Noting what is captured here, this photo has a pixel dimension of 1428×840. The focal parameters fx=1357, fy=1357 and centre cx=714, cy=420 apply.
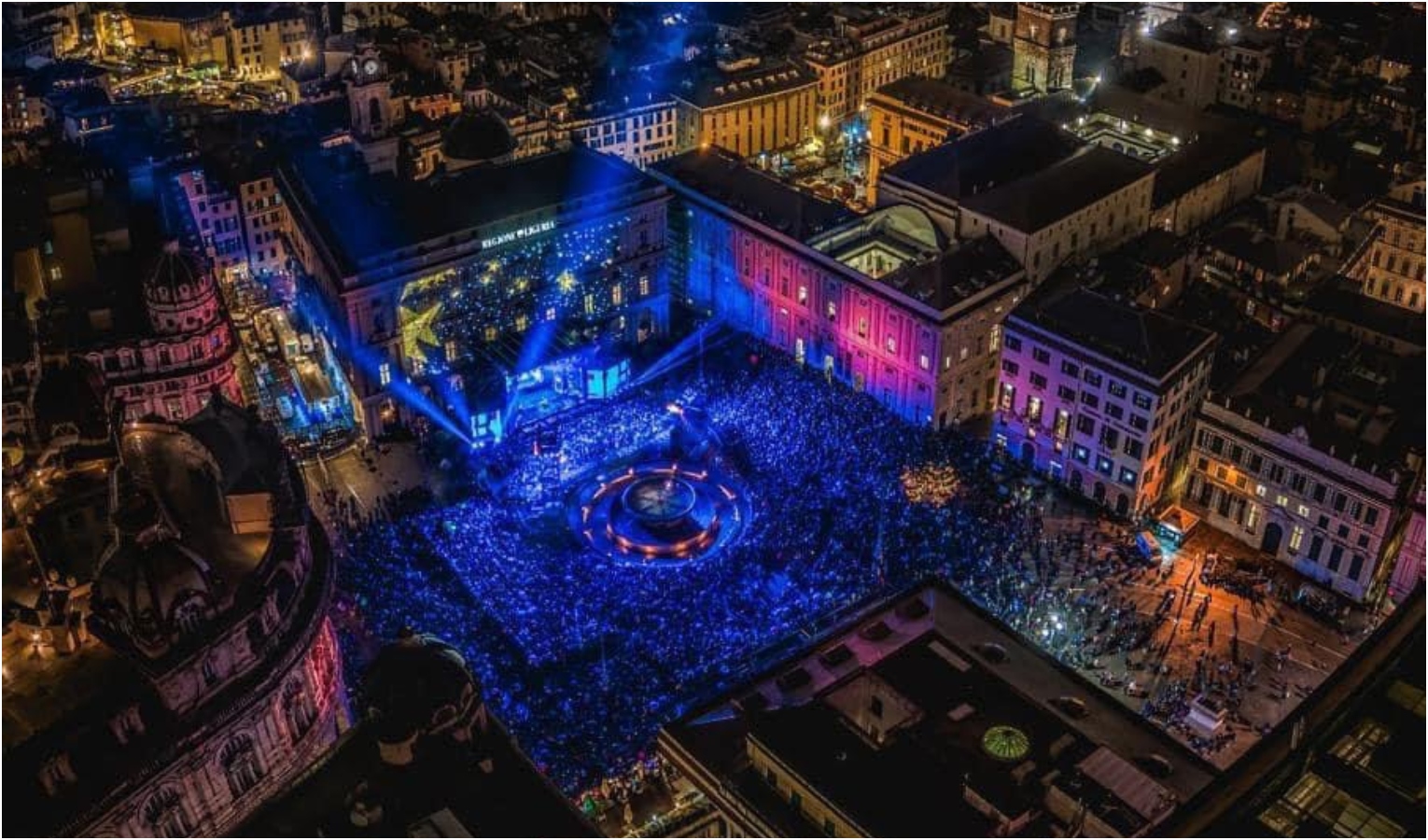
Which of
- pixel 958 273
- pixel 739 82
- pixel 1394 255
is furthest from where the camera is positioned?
pixel 739 82

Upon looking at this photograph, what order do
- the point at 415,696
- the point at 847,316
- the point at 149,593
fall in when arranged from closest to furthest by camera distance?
1. the point at 415,696
2. the point at 149,593
3. the point at 847,316

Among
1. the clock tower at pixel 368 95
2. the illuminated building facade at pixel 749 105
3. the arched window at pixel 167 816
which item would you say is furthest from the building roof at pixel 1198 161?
the arched window at pixel 167 816

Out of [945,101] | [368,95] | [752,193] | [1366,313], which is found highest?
[368,95]

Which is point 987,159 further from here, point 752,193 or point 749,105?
point 749,105

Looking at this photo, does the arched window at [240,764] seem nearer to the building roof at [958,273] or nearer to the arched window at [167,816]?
the arched window at [167,816]

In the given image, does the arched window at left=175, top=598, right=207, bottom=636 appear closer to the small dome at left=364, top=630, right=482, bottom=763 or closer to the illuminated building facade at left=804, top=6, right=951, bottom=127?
the small dome at left=364, top=630, right=482, bottom=763

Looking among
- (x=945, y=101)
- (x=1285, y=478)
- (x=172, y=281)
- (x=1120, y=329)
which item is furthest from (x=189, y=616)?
(x=945, y=101)
